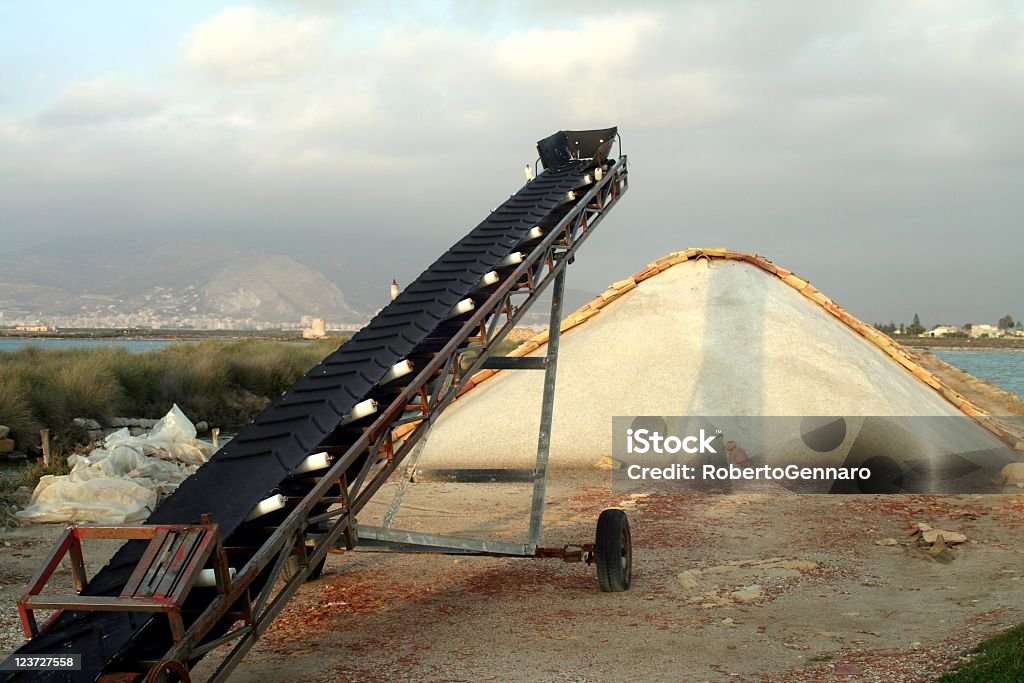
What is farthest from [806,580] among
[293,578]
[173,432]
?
[173,432]

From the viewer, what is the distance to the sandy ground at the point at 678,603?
6.62 meters

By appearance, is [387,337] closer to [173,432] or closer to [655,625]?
[655,625]

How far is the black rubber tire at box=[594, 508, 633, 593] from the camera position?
8.51 m

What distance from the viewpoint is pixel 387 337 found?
7.55 m

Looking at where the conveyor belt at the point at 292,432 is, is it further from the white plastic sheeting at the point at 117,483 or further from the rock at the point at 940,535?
the white plastic sheeting at the point at 117,483

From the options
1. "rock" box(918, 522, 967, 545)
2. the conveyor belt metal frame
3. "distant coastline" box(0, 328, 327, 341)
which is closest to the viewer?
the conveyor belt metal frame

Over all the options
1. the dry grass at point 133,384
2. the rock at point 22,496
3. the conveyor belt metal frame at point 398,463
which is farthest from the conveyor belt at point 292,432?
the dry grass at point 133,384

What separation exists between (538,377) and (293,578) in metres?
12.2

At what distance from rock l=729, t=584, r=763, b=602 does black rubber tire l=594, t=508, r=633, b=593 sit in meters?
0.94

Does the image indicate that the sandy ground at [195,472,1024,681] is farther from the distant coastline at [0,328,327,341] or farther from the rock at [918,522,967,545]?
the distant coastline at [0,328,327,341]

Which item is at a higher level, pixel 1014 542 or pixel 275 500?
pixel 275 500

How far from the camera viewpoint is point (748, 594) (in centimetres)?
856

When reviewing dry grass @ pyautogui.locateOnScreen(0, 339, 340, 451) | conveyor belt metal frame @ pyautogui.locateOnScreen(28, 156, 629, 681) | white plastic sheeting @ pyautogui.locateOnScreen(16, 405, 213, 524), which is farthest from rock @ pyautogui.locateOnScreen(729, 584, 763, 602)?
dry grass @ pyautogui.locateOnScreen(0, 339, 340, 451)

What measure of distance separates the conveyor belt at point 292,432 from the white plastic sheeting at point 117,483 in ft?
19.5
